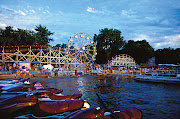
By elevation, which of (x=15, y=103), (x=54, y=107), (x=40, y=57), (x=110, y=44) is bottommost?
(x=54, y=107)

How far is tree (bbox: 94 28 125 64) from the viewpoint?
67812 millimetres

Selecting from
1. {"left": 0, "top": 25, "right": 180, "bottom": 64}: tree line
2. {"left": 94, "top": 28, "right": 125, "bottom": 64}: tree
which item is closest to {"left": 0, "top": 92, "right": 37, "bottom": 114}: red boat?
{"left": 0, "top": 25, "right": 180, "bottom": 64}: tree line

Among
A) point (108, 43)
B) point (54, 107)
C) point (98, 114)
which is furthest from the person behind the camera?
point (108, 43)

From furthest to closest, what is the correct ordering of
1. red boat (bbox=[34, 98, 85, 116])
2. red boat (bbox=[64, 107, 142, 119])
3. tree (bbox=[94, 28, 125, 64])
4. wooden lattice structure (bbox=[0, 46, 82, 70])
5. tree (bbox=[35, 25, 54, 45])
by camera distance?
tree (bbox=[94, 28, 125, 64]), tree (bbox=[35, 25, 54, 45]), wooden lattice structure (bbox=[0, 46, 82, 70]), red boat (bbox=[34, 98, 85, 116]), red boat (bbox=[64, 107, 142, 119])

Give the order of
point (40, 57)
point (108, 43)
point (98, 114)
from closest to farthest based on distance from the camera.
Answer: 1. point (98, 114)
2. point (40, 57)
3. point (108, 43)

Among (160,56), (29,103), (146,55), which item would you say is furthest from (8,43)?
(160,56)

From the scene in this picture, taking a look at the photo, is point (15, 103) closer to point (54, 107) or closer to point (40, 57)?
point (54, 107)

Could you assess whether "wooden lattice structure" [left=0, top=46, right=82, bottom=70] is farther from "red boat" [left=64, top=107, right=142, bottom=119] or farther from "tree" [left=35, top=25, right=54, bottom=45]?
"red boat" [left=64, top=107, right=142, bottom=119]

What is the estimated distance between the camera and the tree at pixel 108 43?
67.8 metres

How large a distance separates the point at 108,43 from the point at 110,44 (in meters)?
2.01

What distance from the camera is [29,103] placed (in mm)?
5762

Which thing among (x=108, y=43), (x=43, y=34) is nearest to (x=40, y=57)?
(x=43, y=34)

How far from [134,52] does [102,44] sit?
17.3m

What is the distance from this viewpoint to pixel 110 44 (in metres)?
71.8
